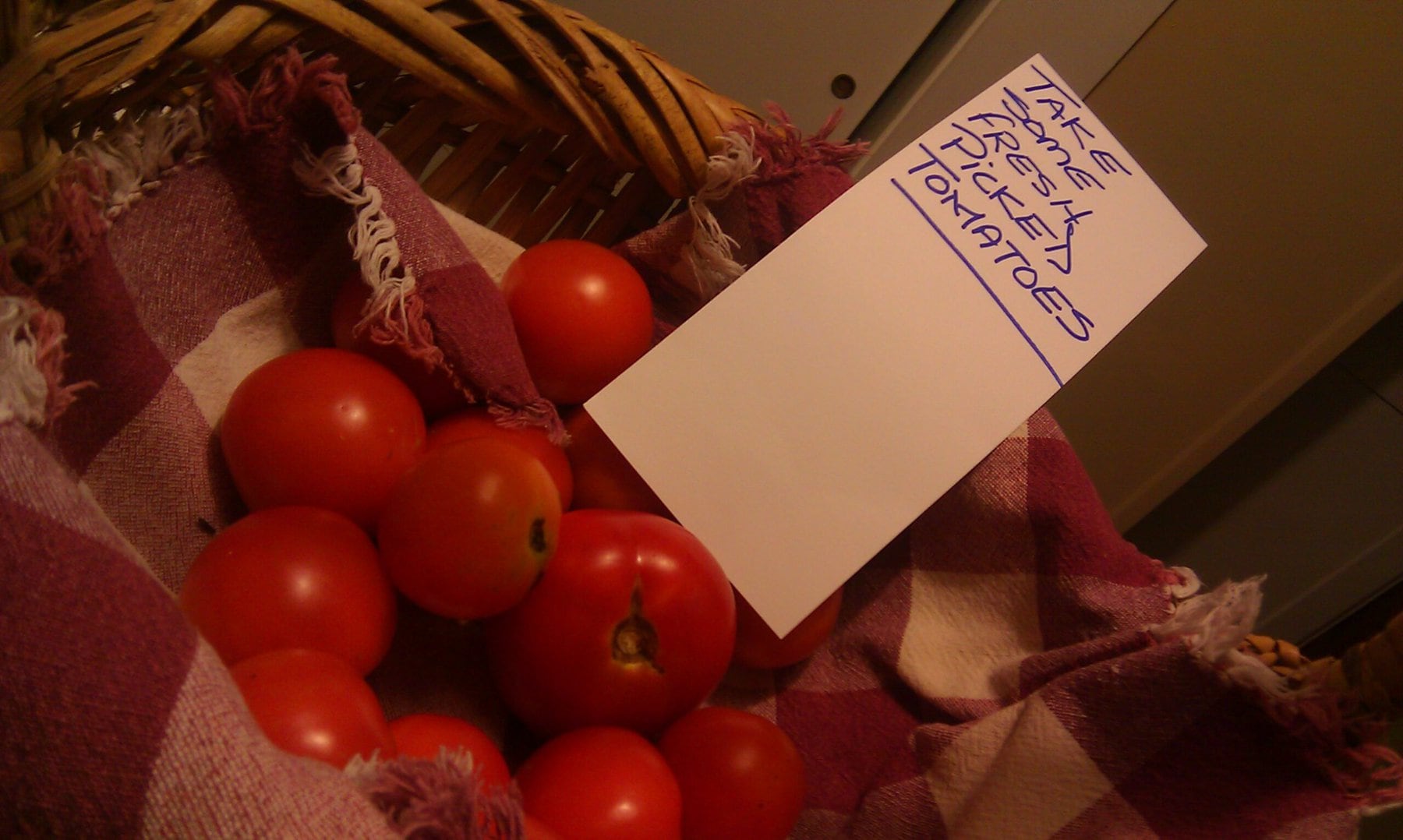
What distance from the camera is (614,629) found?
39 centimetres

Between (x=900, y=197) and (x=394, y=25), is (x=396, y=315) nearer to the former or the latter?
(x=394, y=25)

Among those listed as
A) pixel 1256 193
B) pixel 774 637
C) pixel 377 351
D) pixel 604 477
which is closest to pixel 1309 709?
pixel 774 637

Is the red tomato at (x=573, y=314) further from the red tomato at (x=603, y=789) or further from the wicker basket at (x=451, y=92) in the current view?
the red tomato at (x=603, y=789)

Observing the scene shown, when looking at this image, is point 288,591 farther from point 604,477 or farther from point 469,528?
point 604,477

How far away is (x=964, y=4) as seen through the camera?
79 centimetres

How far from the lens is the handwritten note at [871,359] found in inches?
17.5

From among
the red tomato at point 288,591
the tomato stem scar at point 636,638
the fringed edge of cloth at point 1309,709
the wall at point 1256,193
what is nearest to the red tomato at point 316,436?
the red tomato at point 288,591

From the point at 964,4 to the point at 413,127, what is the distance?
21.5 inches

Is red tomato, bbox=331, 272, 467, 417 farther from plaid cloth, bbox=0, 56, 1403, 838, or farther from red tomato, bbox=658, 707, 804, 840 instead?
red tomato, bbox=658, 707, 804, 840

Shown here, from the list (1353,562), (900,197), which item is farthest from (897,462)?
(1353,562)

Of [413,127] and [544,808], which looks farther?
[413,127]

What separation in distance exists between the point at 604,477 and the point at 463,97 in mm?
219

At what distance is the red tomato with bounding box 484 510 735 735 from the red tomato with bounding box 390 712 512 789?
38mm

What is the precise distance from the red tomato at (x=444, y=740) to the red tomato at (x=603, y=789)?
13 millimetres
